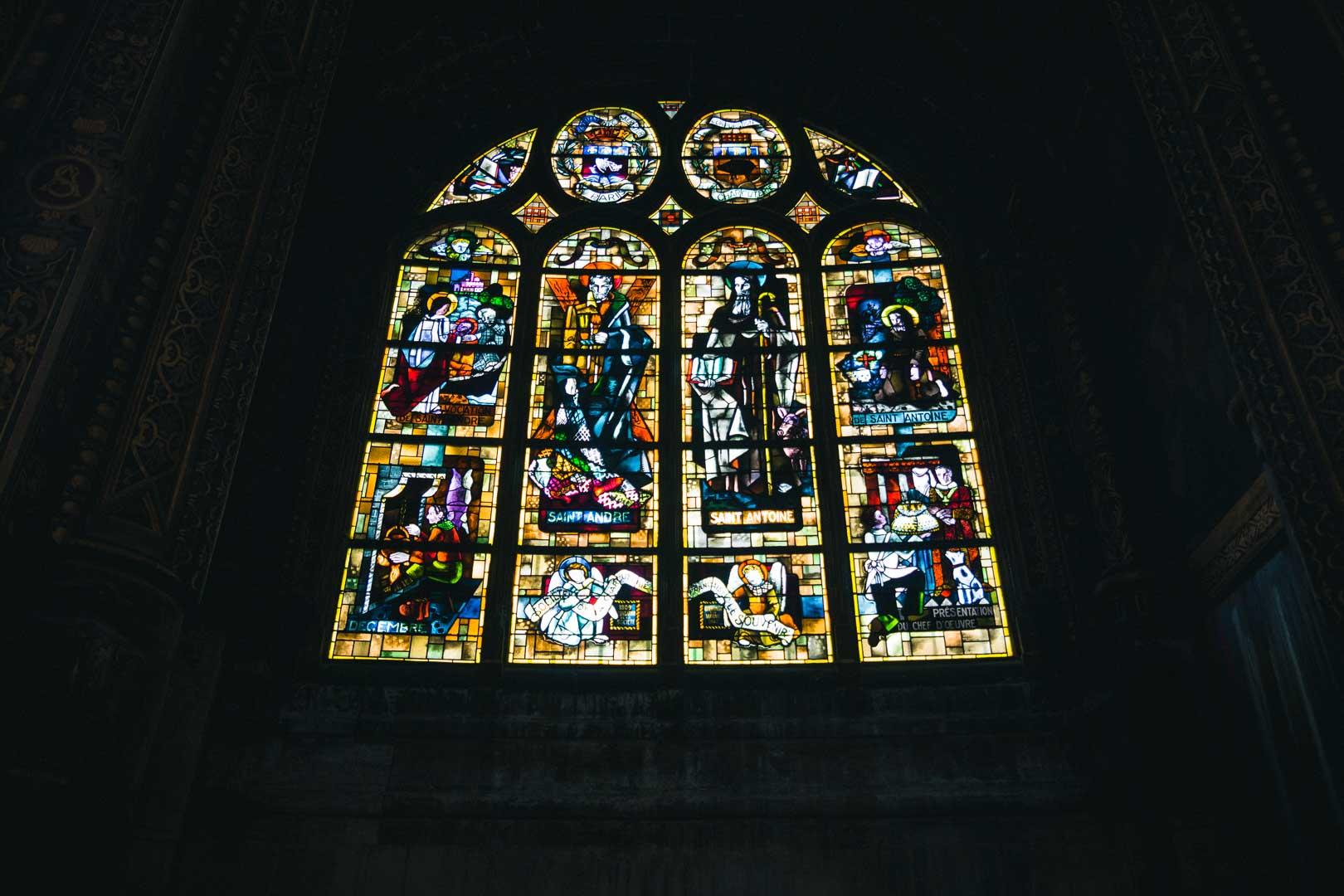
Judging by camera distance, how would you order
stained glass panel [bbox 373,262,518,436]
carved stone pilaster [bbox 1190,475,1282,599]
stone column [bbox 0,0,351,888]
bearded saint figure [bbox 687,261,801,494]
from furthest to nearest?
stained glass panel [bbox 373,262,518,436]
bearded saint figure [bbox 687,261,801,494]
carved stone pilaster [bbox 1190,475,1282,599]
stone column [bbox 0,0,351,888]

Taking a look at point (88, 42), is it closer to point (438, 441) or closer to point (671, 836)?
point (438, 441)

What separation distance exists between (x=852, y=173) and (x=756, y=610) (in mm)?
4122

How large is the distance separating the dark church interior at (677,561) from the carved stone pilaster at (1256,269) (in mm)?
17

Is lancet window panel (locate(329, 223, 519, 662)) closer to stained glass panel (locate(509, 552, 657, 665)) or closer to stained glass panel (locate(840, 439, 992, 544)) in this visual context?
stained glass panel (locate(509, 552, 657, 665))

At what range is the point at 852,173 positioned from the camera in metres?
9.38

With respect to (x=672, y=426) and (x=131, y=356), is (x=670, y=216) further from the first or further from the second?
(x=131, y=356)

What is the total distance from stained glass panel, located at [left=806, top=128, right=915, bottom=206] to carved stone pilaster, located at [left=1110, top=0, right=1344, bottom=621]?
11.0 ft

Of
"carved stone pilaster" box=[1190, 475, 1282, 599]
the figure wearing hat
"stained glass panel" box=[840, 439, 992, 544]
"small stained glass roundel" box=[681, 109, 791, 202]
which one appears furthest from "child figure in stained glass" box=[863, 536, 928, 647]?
"small stained glass roundel" box=[681, 109, 791, 202]

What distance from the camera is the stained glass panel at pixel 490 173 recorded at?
917 cm

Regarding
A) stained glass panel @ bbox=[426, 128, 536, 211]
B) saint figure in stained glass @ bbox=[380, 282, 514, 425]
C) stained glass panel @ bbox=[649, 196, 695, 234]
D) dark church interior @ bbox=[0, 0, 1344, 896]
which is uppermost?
stained glass panel @ bbox=[426, 128, 536, 211]

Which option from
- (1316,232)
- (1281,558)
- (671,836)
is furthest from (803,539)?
(1316,232)

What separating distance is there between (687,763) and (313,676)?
2187 mm

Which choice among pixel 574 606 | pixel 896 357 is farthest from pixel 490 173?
pixel 574 606

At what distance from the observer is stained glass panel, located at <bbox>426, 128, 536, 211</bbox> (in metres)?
9.17
